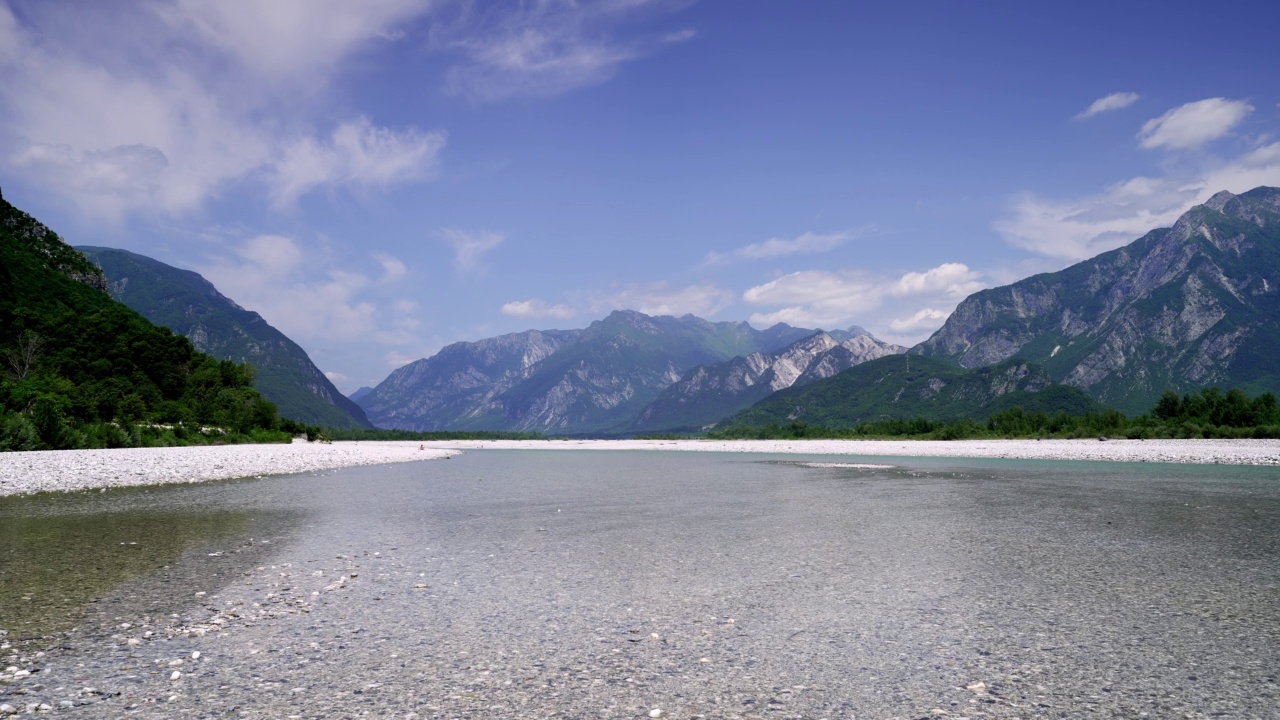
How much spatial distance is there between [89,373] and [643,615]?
295 ft

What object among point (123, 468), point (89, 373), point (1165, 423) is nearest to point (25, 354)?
point (89, 373)

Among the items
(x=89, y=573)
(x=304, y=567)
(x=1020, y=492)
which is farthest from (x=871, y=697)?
(x=1020, y=492)

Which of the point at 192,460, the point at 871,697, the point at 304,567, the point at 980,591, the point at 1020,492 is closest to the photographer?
the point at 871,697

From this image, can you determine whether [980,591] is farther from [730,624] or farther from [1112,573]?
[730,624]

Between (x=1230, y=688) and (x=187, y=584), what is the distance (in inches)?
644

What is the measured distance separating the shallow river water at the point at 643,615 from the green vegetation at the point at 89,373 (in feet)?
136

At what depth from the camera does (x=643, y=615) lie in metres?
10.8

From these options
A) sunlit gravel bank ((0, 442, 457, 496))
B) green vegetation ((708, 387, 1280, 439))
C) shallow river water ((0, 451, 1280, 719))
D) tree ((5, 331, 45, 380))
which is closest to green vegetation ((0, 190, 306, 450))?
tree ((5, 331, 45, 380))

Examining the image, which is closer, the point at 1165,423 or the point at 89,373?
the point at 89,373

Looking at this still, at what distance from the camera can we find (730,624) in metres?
10.2

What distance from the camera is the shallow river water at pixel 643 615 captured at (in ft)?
23.9

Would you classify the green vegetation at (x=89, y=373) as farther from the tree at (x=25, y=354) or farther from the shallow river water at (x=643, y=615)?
the shallow river water at (x=643, y=615)

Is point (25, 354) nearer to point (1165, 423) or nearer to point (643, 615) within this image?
point (643, 615)

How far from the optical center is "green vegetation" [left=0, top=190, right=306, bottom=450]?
183ft
